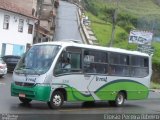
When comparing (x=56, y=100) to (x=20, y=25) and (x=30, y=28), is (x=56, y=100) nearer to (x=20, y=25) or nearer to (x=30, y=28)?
(x=20, y=25)

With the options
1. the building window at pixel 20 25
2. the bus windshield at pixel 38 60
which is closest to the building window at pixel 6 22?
the building window at pixel 20 25

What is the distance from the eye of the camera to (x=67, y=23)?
275ft

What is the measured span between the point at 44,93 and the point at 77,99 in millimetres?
2150

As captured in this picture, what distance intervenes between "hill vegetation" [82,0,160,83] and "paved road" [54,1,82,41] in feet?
10.7

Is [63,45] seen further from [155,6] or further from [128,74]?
[155,6]

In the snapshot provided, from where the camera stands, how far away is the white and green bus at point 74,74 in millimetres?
20453

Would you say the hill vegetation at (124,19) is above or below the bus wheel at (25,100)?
above

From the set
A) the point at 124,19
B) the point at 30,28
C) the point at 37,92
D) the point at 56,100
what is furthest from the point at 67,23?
the point at 37,92

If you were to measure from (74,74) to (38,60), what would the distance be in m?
1.77

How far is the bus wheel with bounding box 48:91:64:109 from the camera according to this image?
20656 millimetres

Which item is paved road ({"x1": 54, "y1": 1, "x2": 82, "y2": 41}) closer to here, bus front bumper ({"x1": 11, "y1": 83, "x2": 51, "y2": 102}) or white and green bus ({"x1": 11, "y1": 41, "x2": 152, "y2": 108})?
white and green bus ({"x1": 11, "y1": 41, "x2": 152, "y2": 108})

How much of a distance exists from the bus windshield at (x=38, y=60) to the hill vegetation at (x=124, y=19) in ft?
102

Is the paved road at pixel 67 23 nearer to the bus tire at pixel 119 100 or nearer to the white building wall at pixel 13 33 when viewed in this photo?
the white building wall at pixel 13 33

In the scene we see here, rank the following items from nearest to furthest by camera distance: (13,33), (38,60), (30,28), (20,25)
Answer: (38,60)
(13,33)
(20,25)
(30,28)
